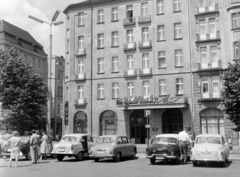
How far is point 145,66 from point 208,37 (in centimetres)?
821

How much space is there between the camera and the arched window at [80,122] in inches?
1725

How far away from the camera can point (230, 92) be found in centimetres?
2716

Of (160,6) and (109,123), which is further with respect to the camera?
(109,123)

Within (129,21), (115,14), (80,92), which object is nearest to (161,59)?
(129,21)

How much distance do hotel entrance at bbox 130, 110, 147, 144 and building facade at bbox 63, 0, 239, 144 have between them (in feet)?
0.40

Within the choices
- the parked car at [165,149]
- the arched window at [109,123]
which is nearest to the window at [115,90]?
the arched window at [109,123]

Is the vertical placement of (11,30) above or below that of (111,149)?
above

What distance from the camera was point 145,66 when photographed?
1631 inches

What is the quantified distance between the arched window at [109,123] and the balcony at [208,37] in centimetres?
1373

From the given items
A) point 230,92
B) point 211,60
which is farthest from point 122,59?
point 230,92

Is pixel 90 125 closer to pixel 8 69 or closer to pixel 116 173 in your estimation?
pixel 8 69

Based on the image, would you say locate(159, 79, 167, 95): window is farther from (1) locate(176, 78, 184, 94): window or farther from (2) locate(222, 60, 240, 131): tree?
(2) locate(222, 60, 240, 131): tree

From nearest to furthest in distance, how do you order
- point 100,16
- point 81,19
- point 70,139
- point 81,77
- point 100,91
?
point 70,139
point 100,91
point 81,77
point 100,16
point 81,19

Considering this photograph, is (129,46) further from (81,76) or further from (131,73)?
(81,76)
